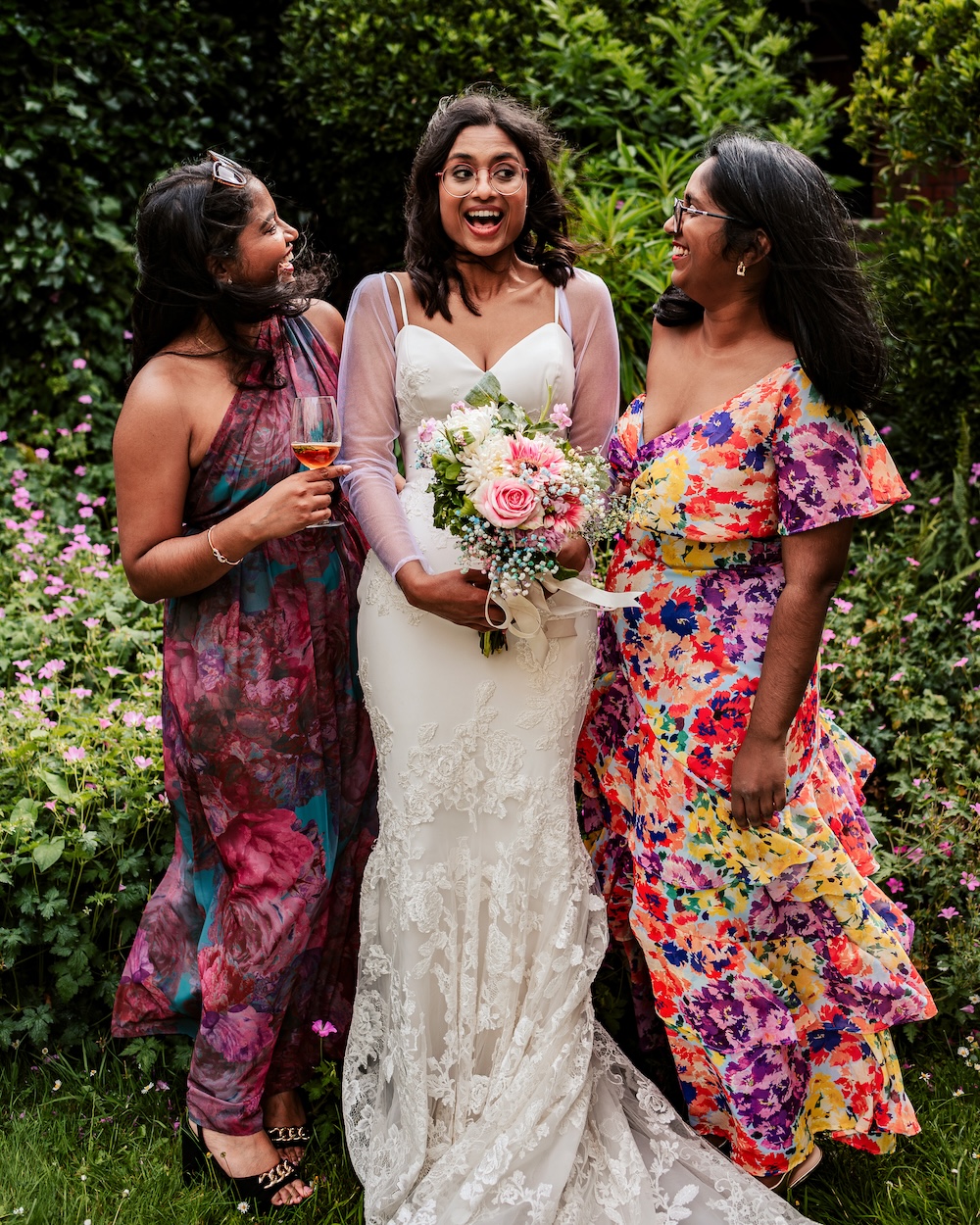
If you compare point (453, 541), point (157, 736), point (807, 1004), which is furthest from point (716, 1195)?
point (157, 736)

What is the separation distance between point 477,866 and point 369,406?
118 cm

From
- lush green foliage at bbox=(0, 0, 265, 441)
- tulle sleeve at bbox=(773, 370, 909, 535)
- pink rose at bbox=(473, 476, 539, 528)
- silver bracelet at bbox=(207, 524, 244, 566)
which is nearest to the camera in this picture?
pink rose at bbox=(473, 476, 539, 528)

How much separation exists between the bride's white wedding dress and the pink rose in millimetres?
417

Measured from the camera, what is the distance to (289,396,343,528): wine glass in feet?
8.56

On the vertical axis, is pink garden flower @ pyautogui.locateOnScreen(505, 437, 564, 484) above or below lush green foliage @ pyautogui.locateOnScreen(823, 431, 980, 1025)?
above

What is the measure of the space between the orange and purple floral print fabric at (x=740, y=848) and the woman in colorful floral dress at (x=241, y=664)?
31.3 inches

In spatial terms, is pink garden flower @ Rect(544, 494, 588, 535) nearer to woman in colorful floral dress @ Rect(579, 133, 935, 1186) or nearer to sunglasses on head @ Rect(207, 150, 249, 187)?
woman in colorful floral dress @ Rect(579, 133, 935, 1186)

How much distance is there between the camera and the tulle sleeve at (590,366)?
2.98 metres

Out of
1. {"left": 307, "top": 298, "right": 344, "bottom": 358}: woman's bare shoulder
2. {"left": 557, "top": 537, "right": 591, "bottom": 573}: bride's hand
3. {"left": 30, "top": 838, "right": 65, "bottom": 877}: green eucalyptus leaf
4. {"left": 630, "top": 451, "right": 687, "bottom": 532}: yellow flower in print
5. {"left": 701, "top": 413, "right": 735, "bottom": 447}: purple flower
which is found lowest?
{"left": 30, "top": 838, "right": 65, "bottom": 877}: green eucalyptus leaf

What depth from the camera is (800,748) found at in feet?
9.26

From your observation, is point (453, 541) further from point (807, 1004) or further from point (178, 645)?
point (807, 1004)

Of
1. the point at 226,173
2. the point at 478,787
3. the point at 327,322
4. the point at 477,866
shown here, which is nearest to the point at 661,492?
the point at 478,787

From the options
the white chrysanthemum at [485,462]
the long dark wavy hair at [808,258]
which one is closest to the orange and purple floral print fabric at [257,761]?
the white chrysanthemum at [485,462]

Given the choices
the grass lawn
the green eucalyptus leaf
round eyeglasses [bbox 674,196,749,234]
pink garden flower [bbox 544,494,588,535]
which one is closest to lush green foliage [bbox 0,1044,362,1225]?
the grass lawn
